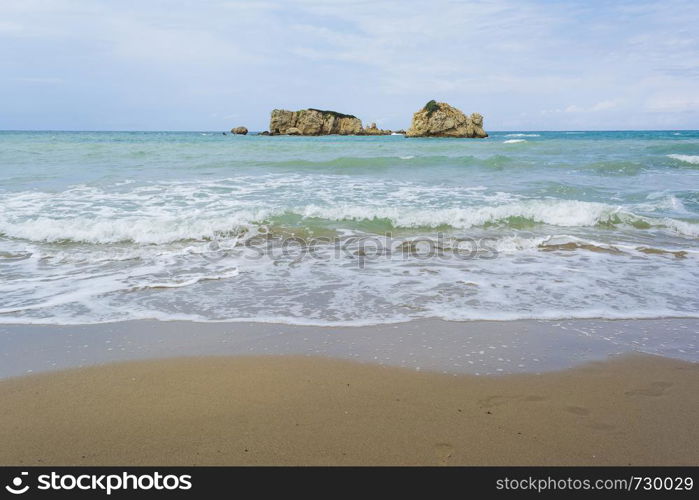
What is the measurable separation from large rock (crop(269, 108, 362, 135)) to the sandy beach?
75601 mm

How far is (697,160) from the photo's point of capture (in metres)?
19.9

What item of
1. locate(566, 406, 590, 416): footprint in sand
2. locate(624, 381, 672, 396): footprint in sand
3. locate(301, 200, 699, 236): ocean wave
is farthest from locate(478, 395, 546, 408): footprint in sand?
locate(301, 200, 699, 236): ocean wave

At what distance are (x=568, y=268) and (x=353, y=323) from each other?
324 centimetres

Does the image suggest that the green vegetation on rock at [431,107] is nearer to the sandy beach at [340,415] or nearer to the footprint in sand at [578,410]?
the sandy beach at [340,415]

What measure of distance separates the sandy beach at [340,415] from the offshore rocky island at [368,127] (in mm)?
63451

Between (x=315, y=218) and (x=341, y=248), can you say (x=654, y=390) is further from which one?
(x=315, y=218)

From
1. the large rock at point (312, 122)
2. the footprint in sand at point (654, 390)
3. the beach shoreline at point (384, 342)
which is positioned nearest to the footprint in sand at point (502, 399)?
the beach shoreline at point (384, 342)

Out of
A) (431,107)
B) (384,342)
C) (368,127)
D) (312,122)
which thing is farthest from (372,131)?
(384,342)

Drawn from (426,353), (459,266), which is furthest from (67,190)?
→ (426,353)

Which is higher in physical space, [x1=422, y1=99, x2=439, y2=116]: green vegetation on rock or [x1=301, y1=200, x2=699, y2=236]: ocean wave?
[x1=422, y1=99, x2=439, y2=116]: green vegetation on rock

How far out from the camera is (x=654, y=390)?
2945 millimetres

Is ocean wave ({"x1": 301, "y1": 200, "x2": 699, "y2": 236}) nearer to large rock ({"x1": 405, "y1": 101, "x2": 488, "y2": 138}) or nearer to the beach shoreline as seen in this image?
the beach shoreline

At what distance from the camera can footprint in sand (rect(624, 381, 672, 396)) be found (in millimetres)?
2896
